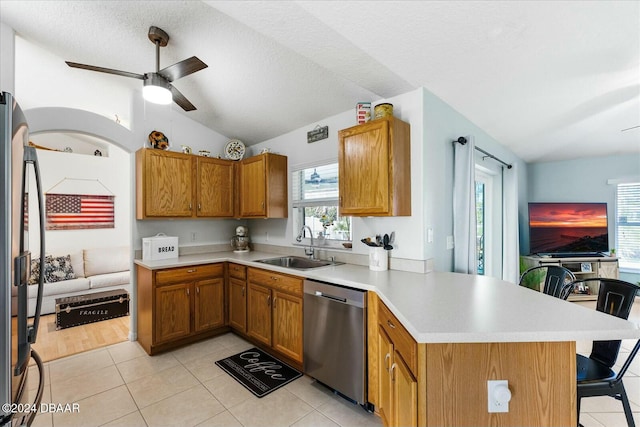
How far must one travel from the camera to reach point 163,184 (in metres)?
3.37

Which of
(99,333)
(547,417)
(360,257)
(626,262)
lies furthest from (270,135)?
(626,262)

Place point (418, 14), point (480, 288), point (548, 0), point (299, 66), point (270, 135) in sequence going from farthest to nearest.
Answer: point (270, 135) → point (299, 66) → point (480, 288) → point (418, 14) → point (548, 0)

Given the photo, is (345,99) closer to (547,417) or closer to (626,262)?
(547,417)

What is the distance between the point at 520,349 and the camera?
1.22 metres

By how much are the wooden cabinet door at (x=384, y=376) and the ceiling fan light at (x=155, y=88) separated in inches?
97.7

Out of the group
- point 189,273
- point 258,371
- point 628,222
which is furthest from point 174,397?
point 628,222

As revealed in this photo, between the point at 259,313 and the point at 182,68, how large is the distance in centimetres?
230

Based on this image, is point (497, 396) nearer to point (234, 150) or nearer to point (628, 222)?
point (234, 150)

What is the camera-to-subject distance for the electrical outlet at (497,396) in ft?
3.95

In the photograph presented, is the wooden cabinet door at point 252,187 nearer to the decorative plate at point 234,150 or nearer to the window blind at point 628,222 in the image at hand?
the decorative plate at point 234,150

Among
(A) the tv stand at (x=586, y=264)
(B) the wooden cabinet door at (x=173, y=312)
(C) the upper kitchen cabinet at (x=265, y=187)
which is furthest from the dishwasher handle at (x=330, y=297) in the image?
(A) the tv stand at (x=586, y=264)

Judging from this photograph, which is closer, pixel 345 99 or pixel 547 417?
pixel 547 417

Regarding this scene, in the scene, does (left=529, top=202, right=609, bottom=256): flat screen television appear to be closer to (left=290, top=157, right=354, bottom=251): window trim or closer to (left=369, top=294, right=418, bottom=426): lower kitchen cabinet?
(left=290, top=157, right=354, bottom=251): window trim

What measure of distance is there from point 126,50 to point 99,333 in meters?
3.27
